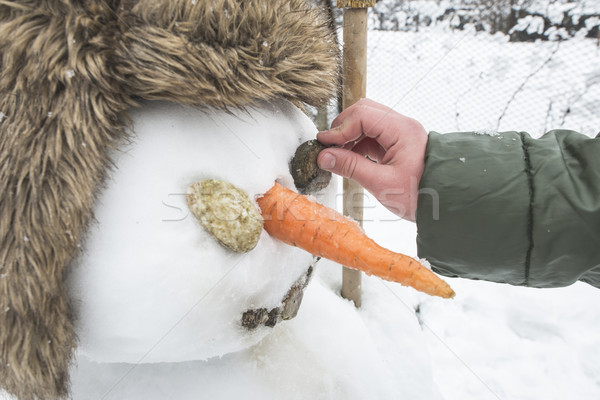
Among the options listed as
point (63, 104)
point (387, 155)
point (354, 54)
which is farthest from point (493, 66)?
point (63, 104)

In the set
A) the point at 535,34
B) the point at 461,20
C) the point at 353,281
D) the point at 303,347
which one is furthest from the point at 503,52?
the point at 303,347

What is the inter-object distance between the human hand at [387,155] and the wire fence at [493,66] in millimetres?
2863

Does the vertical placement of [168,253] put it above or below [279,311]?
above

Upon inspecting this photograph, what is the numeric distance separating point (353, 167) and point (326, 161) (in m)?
0.11

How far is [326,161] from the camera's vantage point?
2.53ft

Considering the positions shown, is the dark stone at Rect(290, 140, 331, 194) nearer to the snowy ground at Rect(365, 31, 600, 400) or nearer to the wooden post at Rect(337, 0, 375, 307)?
A: the wooden post at Rect(337, 0, 375, 307)

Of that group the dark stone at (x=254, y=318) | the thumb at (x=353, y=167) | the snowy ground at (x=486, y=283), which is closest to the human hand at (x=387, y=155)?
the thumb at (x=353, y=167)

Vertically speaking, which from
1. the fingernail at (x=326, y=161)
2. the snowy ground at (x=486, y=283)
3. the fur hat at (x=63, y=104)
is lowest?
the snowy ground at (x=486, y=283)

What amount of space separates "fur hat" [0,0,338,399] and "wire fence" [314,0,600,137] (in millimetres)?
3324

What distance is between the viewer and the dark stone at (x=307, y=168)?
0.73 m

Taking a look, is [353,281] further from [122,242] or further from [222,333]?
[122,242]

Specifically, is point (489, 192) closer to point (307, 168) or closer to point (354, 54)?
point (307, 168)

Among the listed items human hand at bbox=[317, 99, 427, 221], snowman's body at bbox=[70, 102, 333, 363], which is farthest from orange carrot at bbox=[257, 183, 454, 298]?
human hand at bbox=[317, 99, 427, 221]

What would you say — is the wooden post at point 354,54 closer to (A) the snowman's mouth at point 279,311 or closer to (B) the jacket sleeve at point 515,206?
(B) the jacket sleeve at point 515,206
